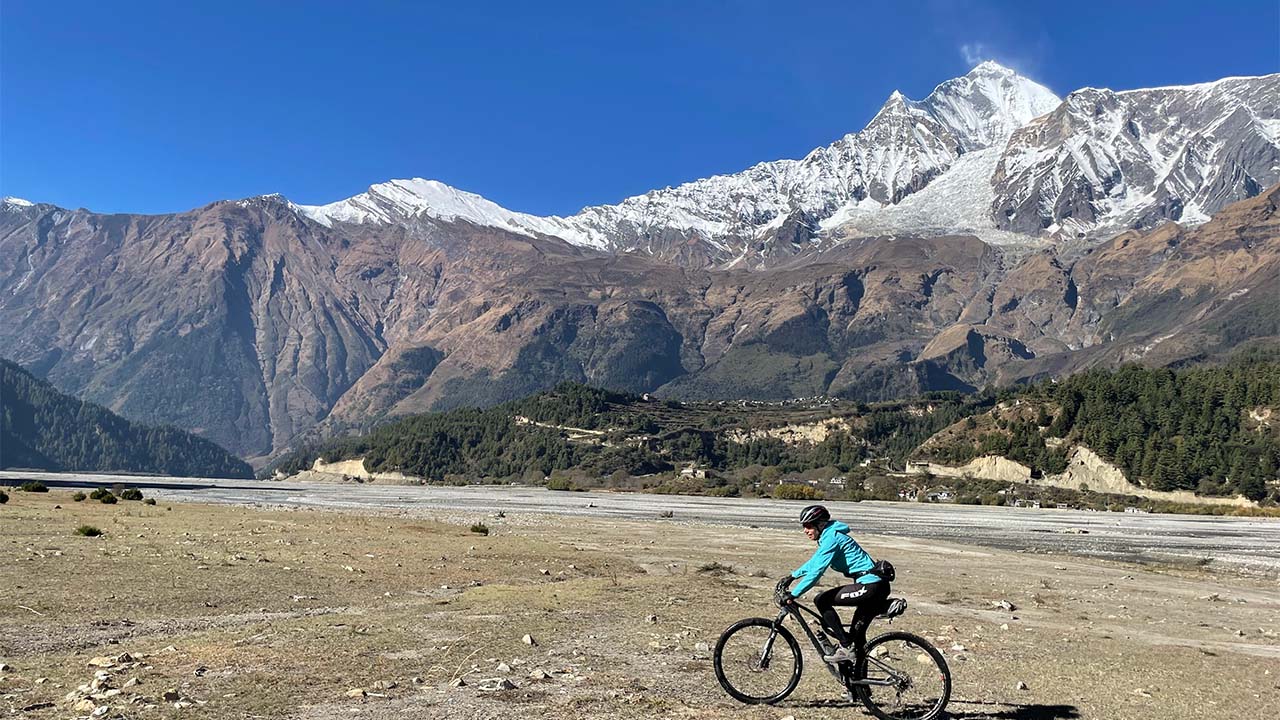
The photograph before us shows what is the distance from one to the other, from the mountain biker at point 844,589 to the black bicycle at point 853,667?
149mm

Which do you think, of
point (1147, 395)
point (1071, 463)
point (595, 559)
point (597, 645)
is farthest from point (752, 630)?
point (1147, 395)

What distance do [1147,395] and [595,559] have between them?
169m

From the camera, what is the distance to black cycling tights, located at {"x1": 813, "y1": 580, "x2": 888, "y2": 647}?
1371 cm

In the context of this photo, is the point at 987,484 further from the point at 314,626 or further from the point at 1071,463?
the point at 314,626

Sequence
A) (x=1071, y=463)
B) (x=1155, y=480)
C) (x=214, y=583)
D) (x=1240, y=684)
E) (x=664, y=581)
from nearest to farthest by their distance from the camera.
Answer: (x=1240, y=684)
(x=214, y=583)
(x=664, y=581)
(x=1155, y=480)
(x=1071, y=463)

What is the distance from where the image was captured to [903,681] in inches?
537

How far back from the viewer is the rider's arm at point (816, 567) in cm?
1380

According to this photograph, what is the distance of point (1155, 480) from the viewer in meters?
150

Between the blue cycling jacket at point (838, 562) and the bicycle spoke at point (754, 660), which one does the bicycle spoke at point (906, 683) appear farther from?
the bicycle spoke at point (754, 660)

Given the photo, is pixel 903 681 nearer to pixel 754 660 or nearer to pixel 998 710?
pixel 998 710

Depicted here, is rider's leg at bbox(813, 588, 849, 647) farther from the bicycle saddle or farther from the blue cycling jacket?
the bicycle saddle

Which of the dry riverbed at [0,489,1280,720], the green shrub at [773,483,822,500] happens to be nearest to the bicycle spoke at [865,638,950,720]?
the dry riverbed at [0,489,1280,720]

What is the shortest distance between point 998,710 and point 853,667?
249cm

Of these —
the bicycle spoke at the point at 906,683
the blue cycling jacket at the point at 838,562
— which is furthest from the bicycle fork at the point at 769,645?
the bicycle spoke at the point at 906,683
